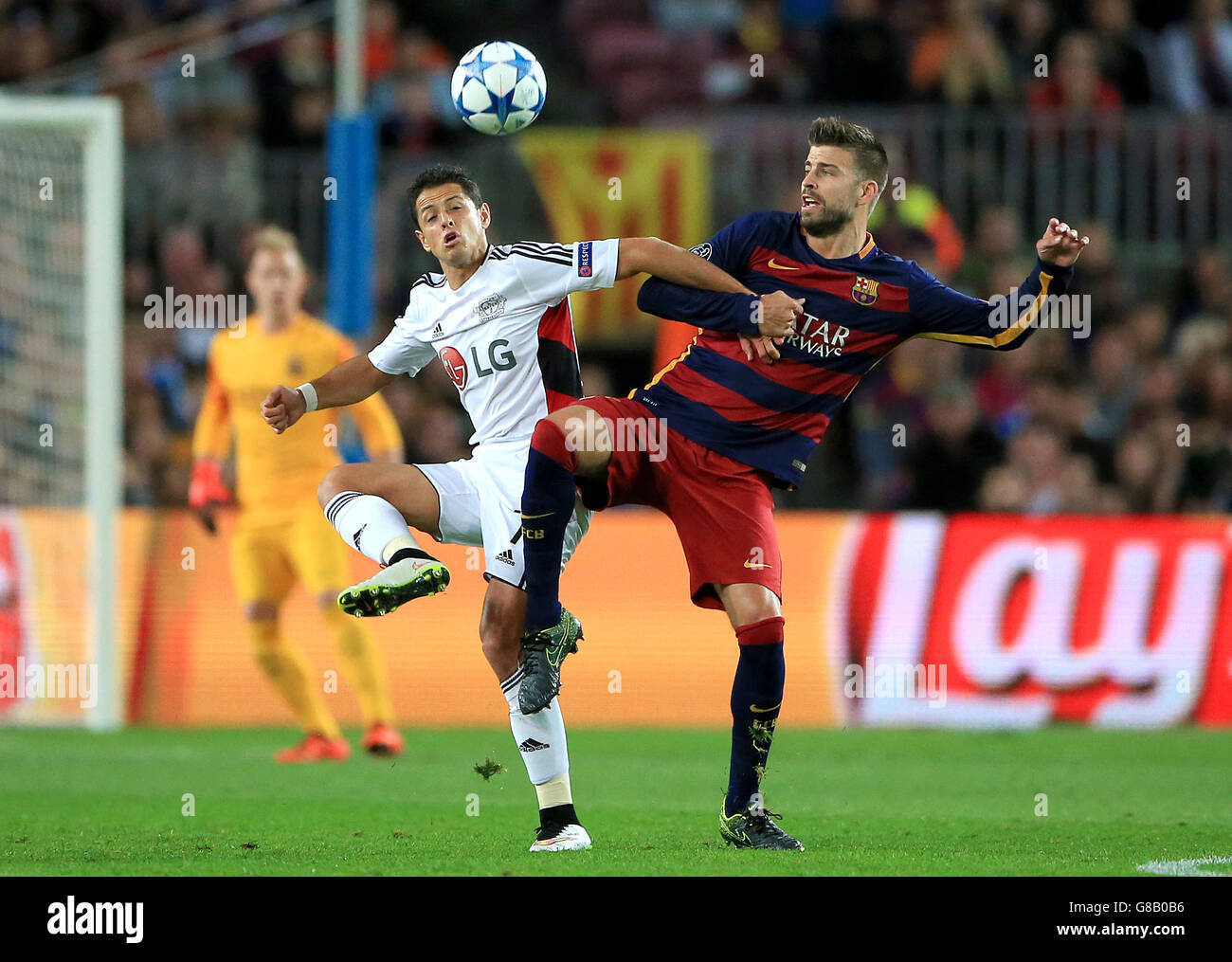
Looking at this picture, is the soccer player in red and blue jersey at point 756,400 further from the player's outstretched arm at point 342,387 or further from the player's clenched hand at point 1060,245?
the player's outstretched arm at point 342,387

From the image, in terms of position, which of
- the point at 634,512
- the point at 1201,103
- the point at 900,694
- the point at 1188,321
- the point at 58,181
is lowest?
the point at 900,694

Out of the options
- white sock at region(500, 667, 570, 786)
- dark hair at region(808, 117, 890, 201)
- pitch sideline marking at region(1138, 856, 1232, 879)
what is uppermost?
dark hair at region(808, 117, 890, 201)

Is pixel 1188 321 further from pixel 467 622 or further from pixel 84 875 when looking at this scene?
pixel 84 875

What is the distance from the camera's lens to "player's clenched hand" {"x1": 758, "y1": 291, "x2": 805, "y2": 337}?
678 centimetres

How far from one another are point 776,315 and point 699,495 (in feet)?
2.48

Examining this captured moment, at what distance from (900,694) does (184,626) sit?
5.01m

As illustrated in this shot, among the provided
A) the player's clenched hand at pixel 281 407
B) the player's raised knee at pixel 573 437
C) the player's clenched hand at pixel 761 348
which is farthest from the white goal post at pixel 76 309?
the player's clenched hand at pixel 761 348

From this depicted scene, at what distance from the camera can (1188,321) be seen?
48.3 ft

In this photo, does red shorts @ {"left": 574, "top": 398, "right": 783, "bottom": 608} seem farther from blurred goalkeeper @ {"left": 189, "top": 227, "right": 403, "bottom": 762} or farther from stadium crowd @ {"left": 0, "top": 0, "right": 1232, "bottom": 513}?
stadium crowd @ {"left": 0, "top": 0, "right": 1232, "bottom": 513}

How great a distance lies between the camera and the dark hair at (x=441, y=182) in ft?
23.7

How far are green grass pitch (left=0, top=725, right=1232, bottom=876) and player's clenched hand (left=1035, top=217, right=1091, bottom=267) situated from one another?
2.21 metres

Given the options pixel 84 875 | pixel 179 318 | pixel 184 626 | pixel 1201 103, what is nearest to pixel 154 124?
pixel 179 318

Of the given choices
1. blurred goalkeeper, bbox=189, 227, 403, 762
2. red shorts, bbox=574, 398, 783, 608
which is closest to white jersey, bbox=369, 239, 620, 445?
red shorts, bbox=574, 398, 783, 608

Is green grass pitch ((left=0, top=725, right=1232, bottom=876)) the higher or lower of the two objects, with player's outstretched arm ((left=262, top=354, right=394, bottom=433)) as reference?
lower
